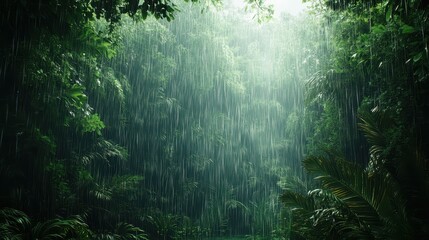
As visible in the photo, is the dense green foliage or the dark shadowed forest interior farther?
the dark shadowed forest interior

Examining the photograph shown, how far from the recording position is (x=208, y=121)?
12.9m

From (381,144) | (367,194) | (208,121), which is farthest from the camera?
(208,121)

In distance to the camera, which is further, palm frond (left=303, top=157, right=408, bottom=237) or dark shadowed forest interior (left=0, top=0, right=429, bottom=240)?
dark shadowed forest interior (left=0, top=0, right=429, bottom=240)

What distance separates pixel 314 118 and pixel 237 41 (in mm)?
6071

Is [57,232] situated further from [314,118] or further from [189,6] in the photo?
[314,118]

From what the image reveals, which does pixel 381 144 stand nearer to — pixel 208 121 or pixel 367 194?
pixel 367 194

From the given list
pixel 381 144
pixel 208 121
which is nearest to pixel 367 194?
pixel 381 144

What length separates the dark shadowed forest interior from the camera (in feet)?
15.0

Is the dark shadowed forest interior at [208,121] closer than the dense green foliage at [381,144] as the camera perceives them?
No

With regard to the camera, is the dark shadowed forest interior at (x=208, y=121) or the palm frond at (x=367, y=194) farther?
the dark shadowed forest interior at (x=208, y=121)

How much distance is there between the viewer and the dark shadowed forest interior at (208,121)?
180 inches

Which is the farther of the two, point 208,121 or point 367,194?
point 208,121

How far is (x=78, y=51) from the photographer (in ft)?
18.7

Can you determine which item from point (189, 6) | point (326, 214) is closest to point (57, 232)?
point (326, 214)
